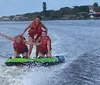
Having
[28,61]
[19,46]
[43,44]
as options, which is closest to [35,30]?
[43,44]

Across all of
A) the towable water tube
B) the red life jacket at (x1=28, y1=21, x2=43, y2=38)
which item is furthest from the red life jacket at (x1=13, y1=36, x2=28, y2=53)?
the red life jacket at (x1=28, y1=21, x2=43, y2=38)

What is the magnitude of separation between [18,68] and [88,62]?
2614mm

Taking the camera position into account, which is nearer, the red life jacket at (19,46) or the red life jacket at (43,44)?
the red life jacket at (19,46)

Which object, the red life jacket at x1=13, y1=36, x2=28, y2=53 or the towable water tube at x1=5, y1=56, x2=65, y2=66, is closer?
the towable water tube at x1=5, y1=56, x2=65, y2=66

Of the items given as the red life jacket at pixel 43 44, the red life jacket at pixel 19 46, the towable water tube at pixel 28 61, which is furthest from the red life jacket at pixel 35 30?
the towable water tube at pixel 28 61

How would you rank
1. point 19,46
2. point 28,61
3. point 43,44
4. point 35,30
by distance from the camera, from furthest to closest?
point 35,30 < point 43,44 < point 19,46 < point 28,61

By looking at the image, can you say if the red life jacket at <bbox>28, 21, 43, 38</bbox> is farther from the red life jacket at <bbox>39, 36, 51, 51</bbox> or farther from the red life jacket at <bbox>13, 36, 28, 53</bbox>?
the red life jacket at <bbox>13, 36, 28, 53</bbox>

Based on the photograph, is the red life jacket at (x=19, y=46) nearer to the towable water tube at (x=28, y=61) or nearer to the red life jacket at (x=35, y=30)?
the towable water tube at (x=28, y=61)

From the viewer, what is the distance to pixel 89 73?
11.4 metres

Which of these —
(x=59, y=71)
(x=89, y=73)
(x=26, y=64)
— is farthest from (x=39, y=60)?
(x=89, y=73)

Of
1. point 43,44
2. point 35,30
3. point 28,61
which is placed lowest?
point 28,61

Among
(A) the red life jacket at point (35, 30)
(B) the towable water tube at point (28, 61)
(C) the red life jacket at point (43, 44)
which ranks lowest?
(B) the towable water tube at point (28, 61)

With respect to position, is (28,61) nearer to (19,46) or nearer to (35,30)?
(19,46)

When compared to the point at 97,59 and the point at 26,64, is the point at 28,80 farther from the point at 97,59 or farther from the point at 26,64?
the point at 97,59
